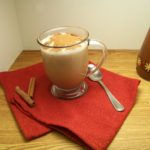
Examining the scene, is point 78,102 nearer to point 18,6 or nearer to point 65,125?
point 65,125

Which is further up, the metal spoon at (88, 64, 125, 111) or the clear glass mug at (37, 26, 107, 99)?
the clear glass mug at (37, 26, 107, 99)

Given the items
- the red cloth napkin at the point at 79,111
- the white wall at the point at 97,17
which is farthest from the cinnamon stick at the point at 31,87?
the white wall at the point at 97,17

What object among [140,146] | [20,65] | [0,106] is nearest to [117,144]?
[140,146]

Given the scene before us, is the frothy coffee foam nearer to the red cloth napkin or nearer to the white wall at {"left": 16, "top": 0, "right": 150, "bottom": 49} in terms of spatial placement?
the red cloth napkin

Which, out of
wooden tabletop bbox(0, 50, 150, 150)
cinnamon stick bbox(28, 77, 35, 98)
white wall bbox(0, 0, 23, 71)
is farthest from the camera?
white wall bbox(0, 0, 23, 71)

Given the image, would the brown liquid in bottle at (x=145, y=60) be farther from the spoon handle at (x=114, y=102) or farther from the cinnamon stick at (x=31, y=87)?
the cinnamon stick at (x=31, y=87)

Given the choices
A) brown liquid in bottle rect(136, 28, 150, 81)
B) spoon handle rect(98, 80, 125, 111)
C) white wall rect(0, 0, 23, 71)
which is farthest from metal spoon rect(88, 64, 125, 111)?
white wall rect(0, 0, 23, 71)

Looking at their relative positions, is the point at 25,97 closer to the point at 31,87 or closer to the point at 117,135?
the point at 31,87
